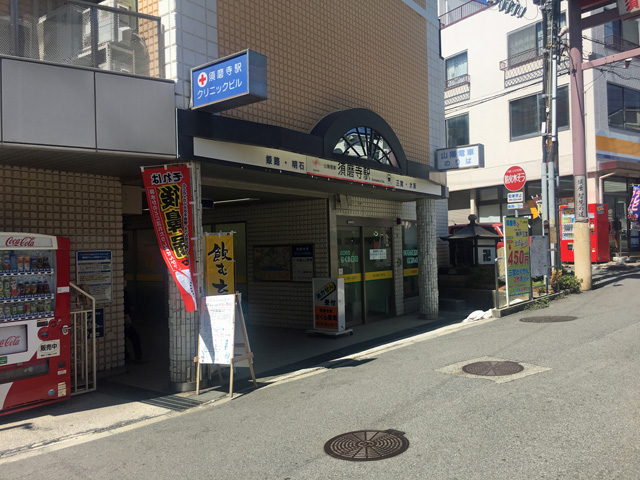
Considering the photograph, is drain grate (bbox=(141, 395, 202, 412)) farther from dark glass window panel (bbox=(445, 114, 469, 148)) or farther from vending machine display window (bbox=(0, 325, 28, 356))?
dark glass window panel (bbox=(445, 114, 469, 148))

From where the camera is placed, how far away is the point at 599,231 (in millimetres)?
20719

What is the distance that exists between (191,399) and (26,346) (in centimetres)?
220

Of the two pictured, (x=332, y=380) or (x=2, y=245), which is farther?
(x=332, y=380)

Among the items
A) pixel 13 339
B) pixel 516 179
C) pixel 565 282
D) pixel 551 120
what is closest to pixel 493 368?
pixel 13 339

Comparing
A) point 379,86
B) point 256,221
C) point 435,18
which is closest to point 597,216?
point 435,18

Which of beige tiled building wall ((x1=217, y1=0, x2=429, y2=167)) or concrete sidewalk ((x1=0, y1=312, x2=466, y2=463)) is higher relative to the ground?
beige tiled building wall ((x1=217, y1=0, x2=429, y2=167))

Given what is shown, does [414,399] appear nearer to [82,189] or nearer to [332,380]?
[332,380]

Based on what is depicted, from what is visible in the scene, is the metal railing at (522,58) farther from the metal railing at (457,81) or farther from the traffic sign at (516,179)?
the traffic sign at (516,179)

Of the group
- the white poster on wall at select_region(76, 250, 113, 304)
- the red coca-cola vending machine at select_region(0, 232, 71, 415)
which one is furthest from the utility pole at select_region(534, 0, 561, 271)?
the red coca-cola vending machine at select_region(0, 232, 71, 415)

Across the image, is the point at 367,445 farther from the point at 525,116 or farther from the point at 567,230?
the point at 525,116

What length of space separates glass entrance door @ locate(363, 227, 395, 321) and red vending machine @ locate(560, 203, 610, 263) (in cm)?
985

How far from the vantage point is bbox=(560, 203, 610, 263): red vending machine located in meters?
20.5

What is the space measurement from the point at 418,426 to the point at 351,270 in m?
8.08

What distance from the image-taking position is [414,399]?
622 cm
